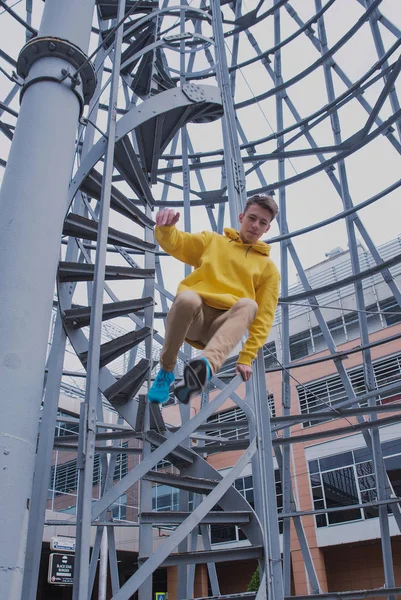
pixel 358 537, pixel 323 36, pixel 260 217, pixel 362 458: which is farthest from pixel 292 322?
pixel 260 217

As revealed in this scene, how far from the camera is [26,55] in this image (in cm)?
566

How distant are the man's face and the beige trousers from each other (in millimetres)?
822

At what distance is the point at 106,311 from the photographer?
7.13 metres

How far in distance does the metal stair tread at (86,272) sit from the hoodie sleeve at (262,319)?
2.23 m

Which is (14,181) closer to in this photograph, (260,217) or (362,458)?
(260,217)

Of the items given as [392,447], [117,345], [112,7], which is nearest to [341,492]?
[392,447]

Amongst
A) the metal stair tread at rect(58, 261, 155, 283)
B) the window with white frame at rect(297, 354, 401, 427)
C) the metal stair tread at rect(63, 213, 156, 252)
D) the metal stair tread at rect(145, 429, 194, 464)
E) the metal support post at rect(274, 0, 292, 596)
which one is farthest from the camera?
the window with white frame at rect(297, 354, 401, 427)

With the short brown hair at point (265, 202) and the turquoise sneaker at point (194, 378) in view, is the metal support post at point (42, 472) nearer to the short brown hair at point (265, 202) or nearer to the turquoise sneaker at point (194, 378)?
the turquoise sneaker at point (194, 378)

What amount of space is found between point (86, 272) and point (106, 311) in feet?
1.92

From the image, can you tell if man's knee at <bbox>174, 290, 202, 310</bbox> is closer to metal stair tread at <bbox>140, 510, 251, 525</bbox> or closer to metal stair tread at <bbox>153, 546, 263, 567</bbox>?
metal stair tread at <bbox>140, 510, 251, 525</bbox>

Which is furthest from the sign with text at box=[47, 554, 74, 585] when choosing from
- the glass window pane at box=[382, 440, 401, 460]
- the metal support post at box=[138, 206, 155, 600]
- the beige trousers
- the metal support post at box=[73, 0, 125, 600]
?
the glass window pane at box=[382, 440, 401, 460]

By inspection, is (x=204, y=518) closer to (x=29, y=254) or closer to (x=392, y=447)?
(x=29, y=254)

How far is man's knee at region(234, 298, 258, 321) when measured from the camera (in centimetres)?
520

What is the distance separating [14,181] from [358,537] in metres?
24.0
